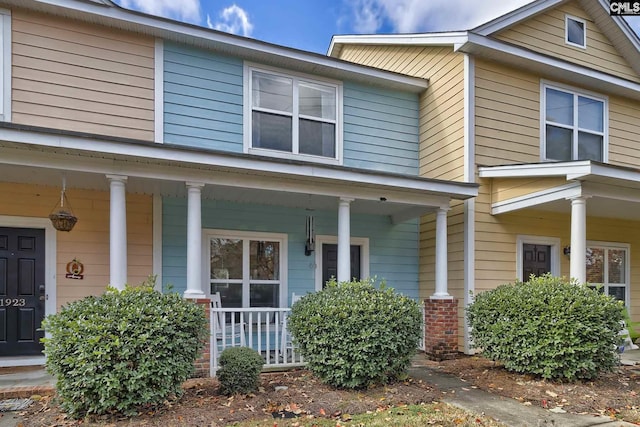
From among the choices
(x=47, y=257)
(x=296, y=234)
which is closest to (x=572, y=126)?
(x=296, y=234)

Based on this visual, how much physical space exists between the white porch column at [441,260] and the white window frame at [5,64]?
6.69 meters

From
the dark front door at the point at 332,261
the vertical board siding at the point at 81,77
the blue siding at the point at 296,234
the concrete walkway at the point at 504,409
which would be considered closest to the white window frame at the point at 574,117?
the blue siding at the point at 296,234

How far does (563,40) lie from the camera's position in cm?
902

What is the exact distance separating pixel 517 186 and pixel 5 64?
26.9 ft

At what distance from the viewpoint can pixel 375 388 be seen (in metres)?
5.03

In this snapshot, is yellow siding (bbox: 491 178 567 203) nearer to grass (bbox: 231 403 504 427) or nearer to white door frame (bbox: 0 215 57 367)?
grass (bbox: 231 403 504 427)

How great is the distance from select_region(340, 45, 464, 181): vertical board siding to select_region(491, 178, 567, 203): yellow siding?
717mm

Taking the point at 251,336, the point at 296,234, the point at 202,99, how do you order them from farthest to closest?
the point at 296,234
the point at 202,99
the point at 251,336

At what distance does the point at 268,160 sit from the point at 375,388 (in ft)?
10.5

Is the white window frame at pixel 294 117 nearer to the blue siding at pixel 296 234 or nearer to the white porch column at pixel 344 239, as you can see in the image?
the blue siding at pixel 296 234

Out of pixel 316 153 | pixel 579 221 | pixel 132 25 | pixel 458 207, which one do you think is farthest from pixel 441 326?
pixel 132 25

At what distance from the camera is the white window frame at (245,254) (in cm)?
708

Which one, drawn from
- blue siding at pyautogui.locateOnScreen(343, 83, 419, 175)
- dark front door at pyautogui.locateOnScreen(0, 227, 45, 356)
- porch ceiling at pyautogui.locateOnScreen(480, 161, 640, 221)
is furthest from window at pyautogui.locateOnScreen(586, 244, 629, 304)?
dark front door at pyautogui.locateOnScreen(0, 227, 45, 356)

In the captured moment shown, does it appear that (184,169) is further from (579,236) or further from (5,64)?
(579,236)
